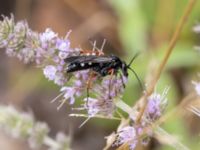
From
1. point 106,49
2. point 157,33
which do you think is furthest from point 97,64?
point 106,49

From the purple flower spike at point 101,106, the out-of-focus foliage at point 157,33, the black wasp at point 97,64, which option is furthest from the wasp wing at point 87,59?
the out-of-focus foliage at point 157,33

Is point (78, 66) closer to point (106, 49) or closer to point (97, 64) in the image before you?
point (97, 64)

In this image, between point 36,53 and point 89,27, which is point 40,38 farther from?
point 89,27

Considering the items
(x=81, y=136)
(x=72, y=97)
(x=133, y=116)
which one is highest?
(x=81, y=136)

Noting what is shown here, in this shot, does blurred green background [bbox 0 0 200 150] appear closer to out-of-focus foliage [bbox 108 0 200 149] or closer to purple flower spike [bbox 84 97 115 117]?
out-of-focus foliage [bbox 108 0 200 149]

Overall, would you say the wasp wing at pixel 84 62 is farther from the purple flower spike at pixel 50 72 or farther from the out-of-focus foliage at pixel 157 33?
the out-of-focus foliage at pixel 157 33

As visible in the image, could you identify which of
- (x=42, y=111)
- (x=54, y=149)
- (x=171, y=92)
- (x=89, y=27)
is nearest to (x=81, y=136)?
(x=42, y=111)

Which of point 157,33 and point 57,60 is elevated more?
point 157,33
